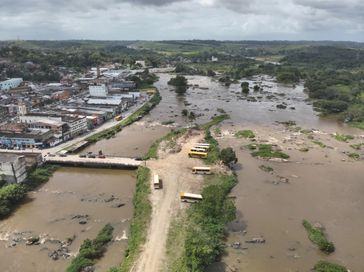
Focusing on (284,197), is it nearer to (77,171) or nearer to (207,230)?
(207,230)

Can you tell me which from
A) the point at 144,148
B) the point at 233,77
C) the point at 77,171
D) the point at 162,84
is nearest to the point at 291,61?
the point at 233,77

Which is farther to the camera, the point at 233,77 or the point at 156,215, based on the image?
the point at 233,77

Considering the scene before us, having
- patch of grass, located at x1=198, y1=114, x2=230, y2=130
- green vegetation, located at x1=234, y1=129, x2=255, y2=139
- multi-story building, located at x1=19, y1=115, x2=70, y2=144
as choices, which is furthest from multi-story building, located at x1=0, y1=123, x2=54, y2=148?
green vegetation, located at x1=234, y1=129, x2=255, y2=139

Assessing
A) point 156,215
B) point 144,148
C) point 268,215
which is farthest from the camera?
point 144,148

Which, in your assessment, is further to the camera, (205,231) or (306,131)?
(306,131)

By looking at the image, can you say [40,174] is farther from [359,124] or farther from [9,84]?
[9,84]

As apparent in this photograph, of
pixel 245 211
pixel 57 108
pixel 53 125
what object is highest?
pixel 53 125

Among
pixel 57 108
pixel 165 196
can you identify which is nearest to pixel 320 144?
pixel 165 196
